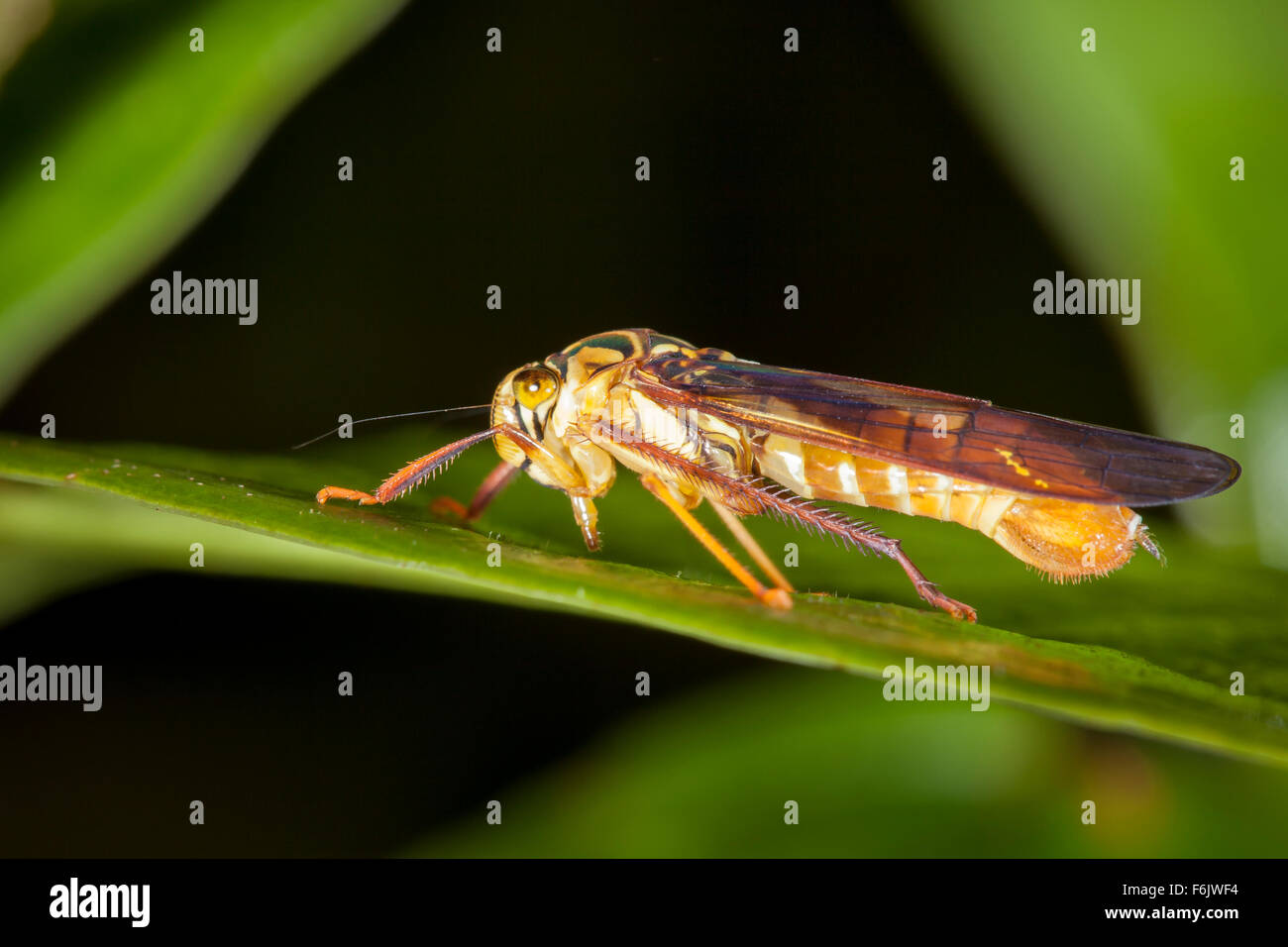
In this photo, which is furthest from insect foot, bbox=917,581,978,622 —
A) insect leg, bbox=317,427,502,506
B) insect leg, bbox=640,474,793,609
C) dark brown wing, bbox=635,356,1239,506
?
insect leg, bbox=317,427,502,506

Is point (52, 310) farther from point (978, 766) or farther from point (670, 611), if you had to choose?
point (978, 766)

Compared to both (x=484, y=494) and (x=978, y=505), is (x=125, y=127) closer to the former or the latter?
(x=484, y=494)

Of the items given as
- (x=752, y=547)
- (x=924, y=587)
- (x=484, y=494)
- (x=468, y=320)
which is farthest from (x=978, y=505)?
(x=468, y=320)

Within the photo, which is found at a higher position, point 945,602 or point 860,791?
point 945,602

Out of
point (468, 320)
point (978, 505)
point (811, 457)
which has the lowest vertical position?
point (978, 505)

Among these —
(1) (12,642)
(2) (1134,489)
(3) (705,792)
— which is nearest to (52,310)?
(1) (12,642)
